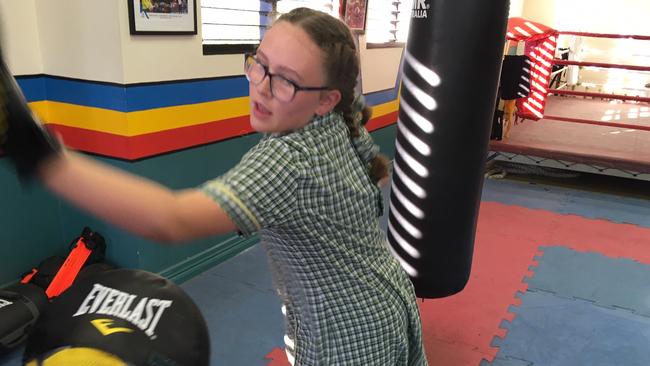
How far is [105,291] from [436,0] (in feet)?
4.76

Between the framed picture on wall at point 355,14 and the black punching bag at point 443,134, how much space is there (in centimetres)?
229

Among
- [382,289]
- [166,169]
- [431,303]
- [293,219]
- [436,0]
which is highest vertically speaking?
[436,0]

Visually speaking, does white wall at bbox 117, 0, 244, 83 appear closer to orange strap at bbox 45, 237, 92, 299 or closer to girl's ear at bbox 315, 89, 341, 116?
orange strap at bbox 45, 237, 92, 299

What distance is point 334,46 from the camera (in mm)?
1094

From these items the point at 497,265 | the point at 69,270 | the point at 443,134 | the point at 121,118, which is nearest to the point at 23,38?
the point at 121,118

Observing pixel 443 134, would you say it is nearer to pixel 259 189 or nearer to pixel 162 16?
pixel 259 189

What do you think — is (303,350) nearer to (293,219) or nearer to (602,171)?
(293,219)

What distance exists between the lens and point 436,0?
6.33ft

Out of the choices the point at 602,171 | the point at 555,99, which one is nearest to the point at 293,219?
the point at 602,171

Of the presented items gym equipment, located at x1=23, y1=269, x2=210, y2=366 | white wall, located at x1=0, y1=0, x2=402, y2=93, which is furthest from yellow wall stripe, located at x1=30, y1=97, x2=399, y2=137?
gym equipment, located at x1=23, y1=269, x2=210, y2=366

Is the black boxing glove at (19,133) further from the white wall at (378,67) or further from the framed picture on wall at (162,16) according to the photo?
the white wall at (378,67)

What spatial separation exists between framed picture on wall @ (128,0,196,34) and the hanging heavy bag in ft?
4.19

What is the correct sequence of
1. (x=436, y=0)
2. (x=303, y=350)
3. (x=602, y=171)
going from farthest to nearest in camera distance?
(x=602, y=171)
(x=436, y=0)
(x=303, y=350)

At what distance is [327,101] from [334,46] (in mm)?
113
